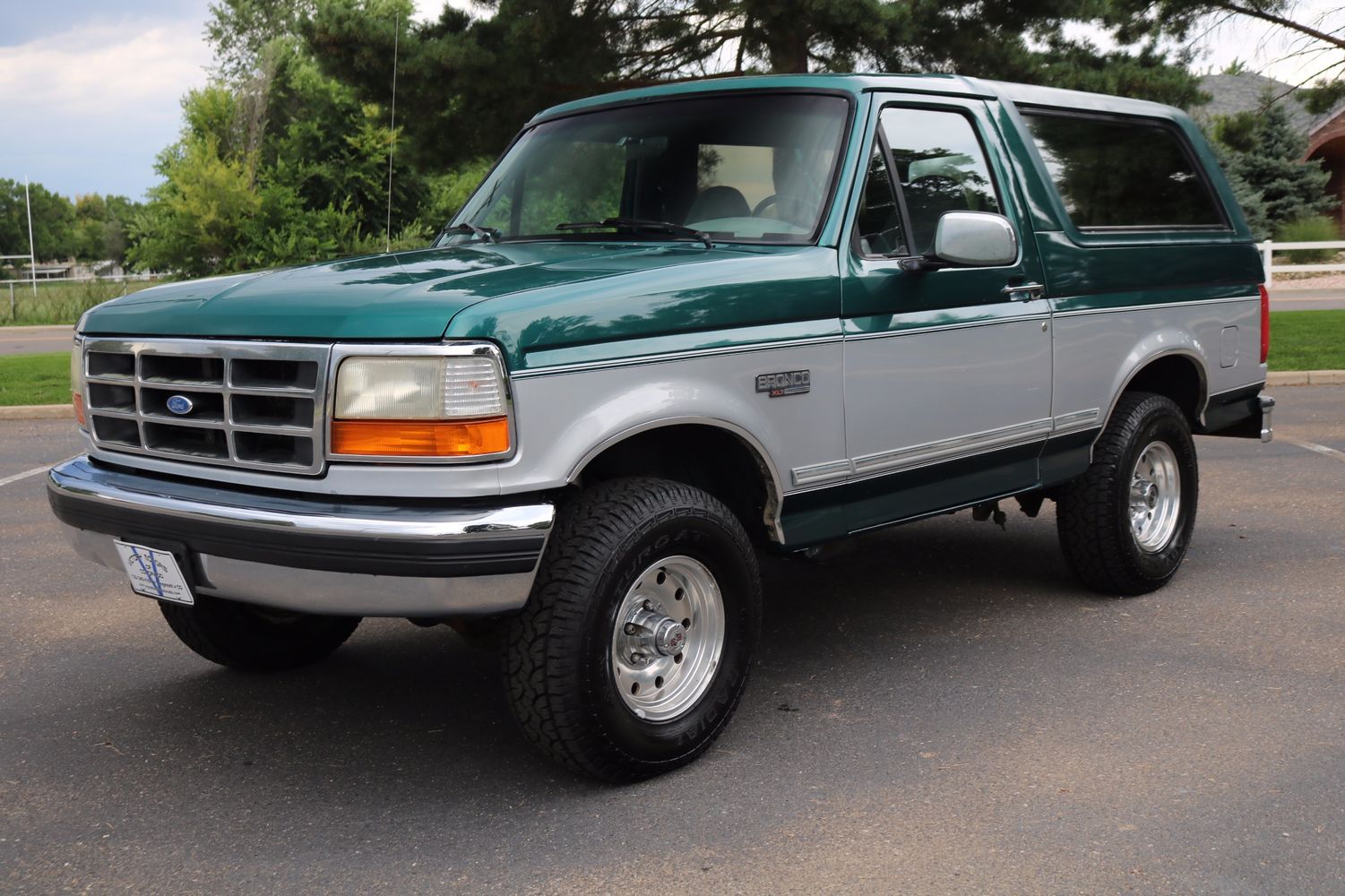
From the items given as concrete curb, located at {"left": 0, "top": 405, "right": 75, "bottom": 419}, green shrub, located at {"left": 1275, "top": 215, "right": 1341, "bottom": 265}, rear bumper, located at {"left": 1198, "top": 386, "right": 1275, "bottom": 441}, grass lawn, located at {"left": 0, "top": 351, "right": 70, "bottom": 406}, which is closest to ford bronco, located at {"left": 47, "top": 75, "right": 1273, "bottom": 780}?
rear bumper, located at {"left": 1198, "top": 386, "right": 1275, "bottom": 441}

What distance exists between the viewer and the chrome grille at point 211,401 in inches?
139

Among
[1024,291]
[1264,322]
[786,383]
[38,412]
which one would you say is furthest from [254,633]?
[38,412]

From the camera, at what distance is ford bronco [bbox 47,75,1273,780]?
3.46 meters

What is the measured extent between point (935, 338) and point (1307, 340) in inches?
530

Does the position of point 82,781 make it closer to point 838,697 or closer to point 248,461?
point 248,461

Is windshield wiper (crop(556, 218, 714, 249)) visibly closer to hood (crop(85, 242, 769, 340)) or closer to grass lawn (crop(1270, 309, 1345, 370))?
hood (crop(85, 242, 769, 340))

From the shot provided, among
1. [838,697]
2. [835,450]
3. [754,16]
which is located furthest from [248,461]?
[754,16]

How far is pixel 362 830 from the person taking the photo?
3607mm

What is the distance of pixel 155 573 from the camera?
3811 millimetres

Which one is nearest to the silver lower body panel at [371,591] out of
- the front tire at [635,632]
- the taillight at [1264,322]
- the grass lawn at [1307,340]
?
the front tire at [635,632]

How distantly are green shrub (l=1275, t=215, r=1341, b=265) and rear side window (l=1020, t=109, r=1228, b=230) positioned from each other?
2987 cm

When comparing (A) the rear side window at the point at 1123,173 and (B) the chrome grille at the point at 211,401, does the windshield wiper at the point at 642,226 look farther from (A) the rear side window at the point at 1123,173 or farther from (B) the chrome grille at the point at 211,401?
(A) the rear side window at the point at 1123,173

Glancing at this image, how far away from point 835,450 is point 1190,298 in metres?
2.46

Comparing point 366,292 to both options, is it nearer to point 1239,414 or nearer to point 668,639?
point 668,639
